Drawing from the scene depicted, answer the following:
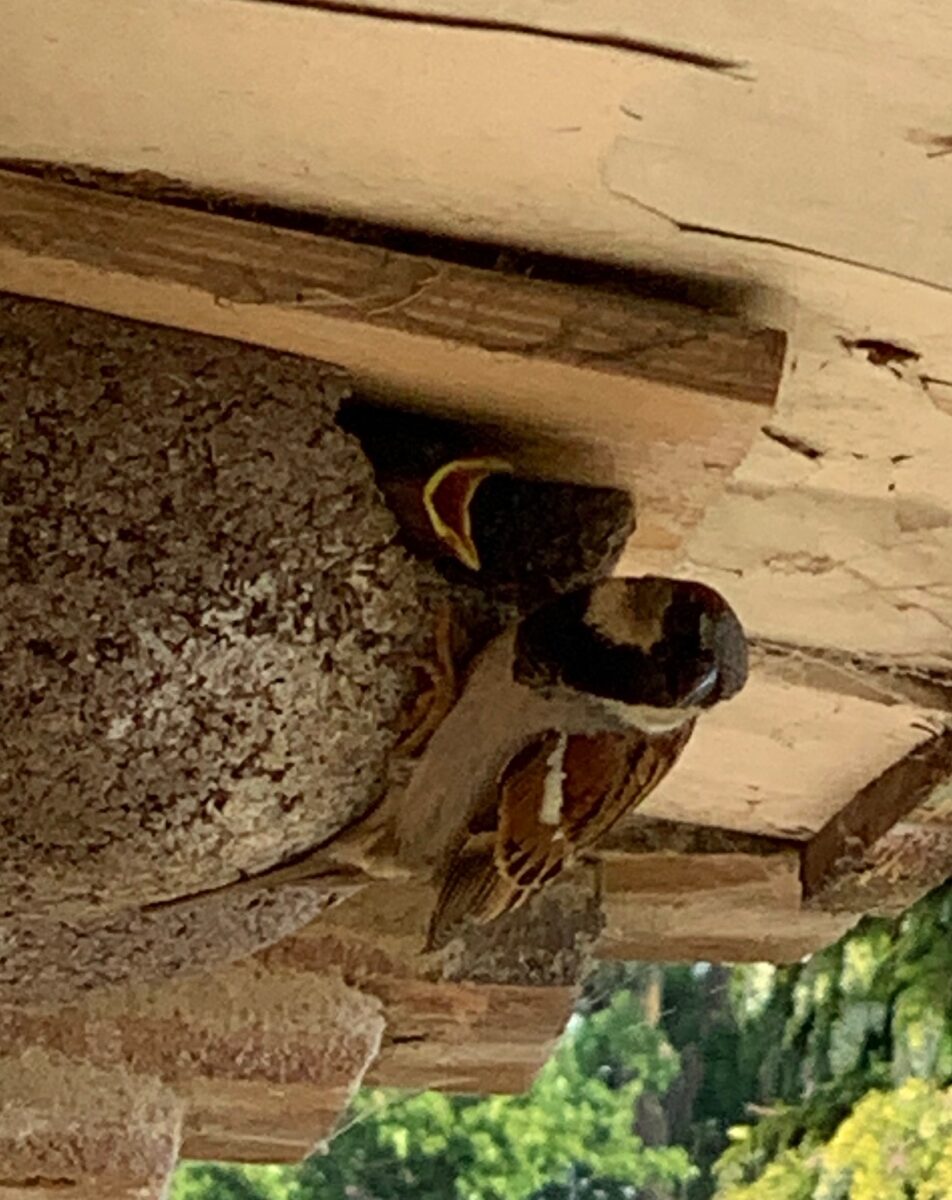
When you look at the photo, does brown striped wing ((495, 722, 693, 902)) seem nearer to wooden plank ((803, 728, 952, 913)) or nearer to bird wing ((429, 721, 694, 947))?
bird wing ((429, 721, 694, 947))

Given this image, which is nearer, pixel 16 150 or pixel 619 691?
pixel 16 150

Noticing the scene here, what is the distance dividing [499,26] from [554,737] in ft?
1.29

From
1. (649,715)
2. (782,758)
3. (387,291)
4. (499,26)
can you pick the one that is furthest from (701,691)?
(782,758)

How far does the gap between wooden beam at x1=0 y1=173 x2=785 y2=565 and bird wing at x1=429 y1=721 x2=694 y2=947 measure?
167 millimetres

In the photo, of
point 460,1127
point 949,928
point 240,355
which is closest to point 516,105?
point 240,355

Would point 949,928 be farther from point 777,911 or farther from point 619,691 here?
point 619,691

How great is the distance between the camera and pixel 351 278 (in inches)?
36.1

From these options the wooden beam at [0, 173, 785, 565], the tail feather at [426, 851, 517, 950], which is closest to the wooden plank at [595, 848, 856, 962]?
the tail feather at [426, 851, 517, 950]

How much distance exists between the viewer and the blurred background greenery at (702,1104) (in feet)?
6.73

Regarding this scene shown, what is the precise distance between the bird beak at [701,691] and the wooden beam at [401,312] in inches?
4.5

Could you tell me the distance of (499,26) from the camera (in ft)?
2.57

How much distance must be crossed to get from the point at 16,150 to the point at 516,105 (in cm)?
22

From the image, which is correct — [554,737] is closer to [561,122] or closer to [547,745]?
[547,745]

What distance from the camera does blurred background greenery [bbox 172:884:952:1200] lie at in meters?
2.05
